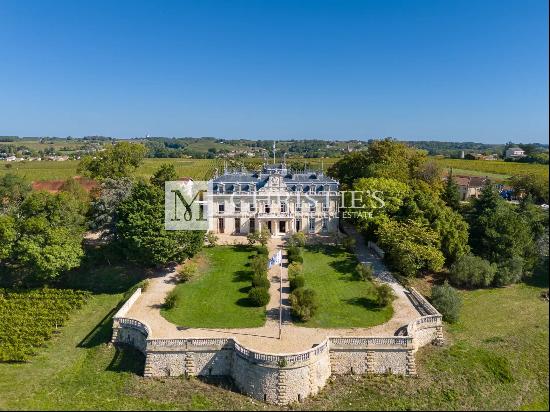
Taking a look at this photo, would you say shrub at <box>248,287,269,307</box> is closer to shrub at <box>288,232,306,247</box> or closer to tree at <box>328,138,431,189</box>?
shrub at <box>288,232,306,247</box>

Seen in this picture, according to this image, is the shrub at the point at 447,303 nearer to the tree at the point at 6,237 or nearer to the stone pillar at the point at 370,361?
the stone pillar at the point at 370,361

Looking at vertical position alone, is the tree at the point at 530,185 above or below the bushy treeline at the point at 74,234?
above

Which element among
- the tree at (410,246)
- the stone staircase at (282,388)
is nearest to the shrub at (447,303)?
the tree at (410,246)

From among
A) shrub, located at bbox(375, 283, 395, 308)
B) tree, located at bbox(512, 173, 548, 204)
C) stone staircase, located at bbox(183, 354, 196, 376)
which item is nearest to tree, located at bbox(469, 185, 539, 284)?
shrub, located at bbox(375, 283, 395, 308)

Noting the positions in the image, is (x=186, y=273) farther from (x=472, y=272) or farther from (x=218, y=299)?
(x=472, y=272)

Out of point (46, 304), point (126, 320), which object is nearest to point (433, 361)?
point (126, 320)

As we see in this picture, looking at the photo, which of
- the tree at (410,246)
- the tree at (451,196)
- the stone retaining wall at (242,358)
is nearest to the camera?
the stone retaining wall at (242,358)

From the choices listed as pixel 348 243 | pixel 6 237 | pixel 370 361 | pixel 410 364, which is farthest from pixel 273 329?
pixel 6 237
